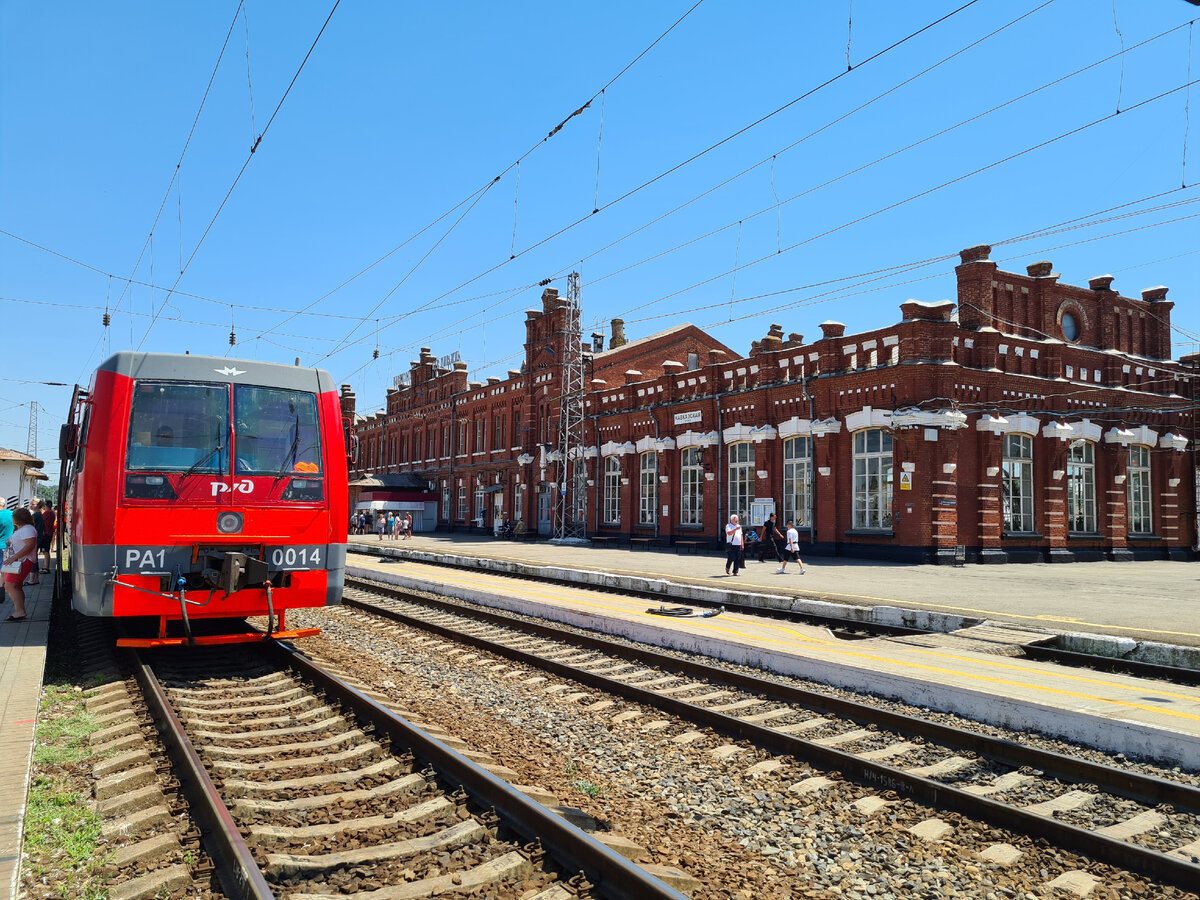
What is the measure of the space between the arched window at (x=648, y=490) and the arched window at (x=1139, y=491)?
54.7 feet

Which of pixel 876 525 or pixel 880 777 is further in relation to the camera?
pixel 876 525

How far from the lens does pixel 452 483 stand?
5122cm

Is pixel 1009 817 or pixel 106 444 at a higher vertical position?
pixel 106 444

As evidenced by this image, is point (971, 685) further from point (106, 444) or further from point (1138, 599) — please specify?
point (1138, 599)

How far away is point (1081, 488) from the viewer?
88.4ft

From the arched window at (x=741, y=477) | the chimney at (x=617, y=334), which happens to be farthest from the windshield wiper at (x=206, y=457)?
the chimney at (x=617, y=334)

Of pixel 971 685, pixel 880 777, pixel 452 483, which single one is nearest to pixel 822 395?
pixel 971 685

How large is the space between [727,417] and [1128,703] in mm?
22956

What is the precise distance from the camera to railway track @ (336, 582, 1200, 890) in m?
4.56

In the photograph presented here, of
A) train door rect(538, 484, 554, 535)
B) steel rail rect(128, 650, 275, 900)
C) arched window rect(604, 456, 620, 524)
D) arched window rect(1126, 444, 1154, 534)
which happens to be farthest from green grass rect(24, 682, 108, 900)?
train door rect(538, 484, 554, 535)

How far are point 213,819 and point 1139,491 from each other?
105 feet

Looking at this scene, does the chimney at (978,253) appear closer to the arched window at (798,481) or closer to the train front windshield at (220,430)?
the arched window at (798,481)

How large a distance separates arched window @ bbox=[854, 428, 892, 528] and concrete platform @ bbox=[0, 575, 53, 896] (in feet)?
67.2

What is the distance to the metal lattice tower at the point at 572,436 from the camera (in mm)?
37469
